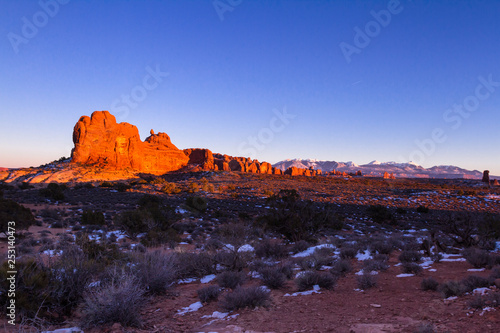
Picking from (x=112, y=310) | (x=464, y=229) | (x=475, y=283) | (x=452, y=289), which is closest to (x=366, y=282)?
(x=452, y=289)

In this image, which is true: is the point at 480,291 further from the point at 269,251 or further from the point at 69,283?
the point at 69,283

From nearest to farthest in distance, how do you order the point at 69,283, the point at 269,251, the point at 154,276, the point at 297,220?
the point at 69,283 → the point at 154,276 → the point at 269,251 → the point at 297,220

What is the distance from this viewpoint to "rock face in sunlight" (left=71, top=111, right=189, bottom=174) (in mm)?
64688

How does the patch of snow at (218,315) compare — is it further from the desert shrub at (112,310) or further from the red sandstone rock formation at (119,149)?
the red sandstone rock formation at (119,149)

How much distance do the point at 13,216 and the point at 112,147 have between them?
6126cm

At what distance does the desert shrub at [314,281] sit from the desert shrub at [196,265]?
2570 millimetres

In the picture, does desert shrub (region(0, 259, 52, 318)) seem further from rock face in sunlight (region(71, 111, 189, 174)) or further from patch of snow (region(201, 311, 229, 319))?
rock face in sunlight (region(71, 111, 189, 174))

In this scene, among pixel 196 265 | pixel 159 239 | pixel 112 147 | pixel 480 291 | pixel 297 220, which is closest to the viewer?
pixel 480 291

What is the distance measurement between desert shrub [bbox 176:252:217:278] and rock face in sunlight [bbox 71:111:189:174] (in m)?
63.1

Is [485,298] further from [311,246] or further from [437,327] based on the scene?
[311,246]

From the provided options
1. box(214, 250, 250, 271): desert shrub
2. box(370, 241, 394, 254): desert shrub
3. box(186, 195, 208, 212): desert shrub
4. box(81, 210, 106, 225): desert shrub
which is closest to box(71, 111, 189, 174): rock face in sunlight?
box(186, 195, 208, 212): desert shrub

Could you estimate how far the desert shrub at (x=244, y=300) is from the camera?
192 inches

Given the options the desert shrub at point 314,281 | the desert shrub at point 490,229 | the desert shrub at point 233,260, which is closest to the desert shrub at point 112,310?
the desert shrub at point 314,281

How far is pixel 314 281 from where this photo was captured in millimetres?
6156
